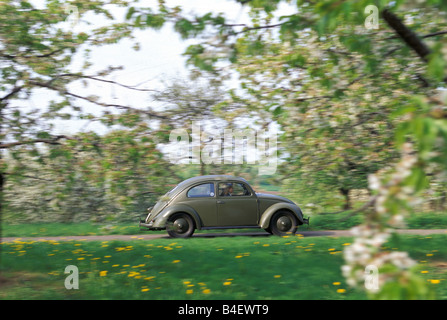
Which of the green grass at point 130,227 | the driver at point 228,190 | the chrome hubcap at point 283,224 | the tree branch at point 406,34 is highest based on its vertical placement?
the tree branch at point 406,34

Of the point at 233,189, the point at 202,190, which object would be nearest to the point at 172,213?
the point at 202,190

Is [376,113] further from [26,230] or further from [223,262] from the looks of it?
[26,230]

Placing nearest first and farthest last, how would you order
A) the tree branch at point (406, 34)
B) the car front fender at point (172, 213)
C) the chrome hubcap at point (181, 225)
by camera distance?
the tree branch at point (406, 34) → the car front fender at point (172, 213) → the chrome hubcap at point (181, 225)

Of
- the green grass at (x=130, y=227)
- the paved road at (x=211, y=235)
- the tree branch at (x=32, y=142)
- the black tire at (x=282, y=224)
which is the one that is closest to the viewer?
the tree branch at (x=32, y=142)

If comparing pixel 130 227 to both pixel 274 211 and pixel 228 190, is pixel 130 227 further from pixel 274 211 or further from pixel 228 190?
pixel 274 211

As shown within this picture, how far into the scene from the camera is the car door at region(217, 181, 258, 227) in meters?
11.8

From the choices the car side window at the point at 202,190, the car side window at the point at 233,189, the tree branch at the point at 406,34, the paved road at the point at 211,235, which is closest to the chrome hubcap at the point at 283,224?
the paved road at the point at 211,235

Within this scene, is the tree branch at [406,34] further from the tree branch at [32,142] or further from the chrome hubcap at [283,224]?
the chrome hubcap at [283,224]

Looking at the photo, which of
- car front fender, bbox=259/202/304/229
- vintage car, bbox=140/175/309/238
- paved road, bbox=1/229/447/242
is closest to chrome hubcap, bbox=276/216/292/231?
vintage car, bbox=140/175/309/238

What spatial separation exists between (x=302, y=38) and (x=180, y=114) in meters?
2.69

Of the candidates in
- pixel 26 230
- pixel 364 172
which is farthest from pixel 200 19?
pixel 26 230

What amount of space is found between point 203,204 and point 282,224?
6.86 ft

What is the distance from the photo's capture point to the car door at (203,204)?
1170cm

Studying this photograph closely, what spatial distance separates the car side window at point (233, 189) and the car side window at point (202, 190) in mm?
261
